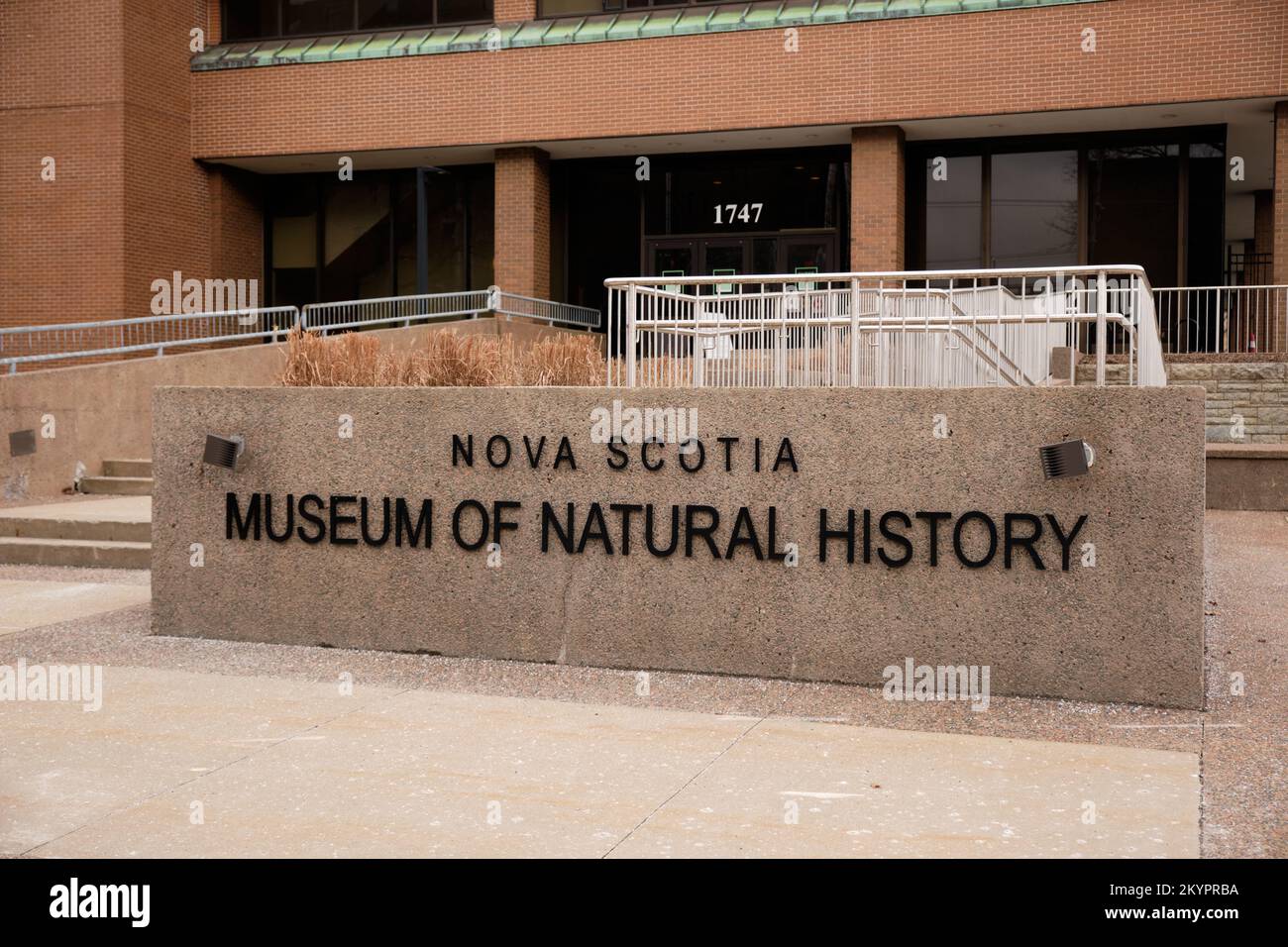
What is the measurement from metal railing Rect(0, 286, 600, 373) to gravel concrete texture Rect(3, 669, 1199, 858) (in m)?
15.9

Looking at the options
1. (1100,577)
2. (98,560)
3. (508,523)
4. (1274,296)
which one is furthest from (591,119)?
(1100,577)

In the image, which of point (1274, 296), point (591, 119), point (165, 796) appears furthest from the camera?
point (591, 119)

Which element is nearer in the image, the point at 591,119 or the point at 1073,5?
the point at 1073,5

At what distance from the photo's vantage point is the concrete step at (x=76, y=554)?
40.1 ft

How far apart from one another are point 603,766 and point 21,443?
483 inches

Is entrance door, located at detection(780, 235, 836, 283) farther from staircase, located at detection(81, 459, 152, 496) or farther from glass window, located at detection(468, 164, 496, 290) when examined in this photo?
staircase, located at detection(81, 459, 152, 496)

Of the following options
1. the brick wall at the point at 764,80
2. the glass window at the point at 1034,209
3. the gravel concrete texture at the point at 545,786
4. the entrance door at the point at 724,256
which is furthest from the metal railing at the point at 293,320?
the gravel concrete texture at the point at 545,786

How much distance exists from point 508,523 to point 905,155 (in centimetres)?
1944

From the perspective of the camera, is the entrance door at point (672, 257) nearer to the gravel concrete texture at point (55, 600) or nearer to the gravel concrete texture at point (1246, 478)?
the gravel concrete texture at point (1246, 478)

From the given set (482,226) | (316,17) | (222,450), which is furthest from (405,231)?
(222,450)

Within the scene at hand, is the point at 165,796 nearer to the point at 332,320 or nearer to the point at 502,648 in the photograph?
the point at 502,648

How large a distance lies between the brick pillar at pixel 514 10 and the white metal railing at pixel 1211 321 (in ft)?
42.9

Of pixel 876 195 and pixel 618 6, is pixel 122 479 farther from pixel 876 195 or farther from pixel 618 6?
pixel 618 6

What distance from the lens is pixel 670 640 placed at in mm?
7945
